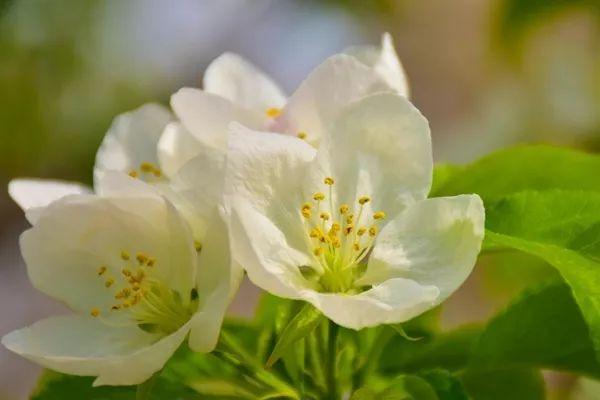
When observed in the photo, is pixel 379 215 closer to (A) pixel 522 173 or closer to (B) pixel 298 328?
(B) pixel 298 328

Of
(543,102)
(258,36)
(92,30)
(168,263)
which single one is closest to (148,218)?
(168,263)

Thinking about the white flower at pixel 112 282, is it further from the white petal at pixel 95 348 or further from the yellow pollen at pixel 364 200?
the yellow pollen at pixel 364 200

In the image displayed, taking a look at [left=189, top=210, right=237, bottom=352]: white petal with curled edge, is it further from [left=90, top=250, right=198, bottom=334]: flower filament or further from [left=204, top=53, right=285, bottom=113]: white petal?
[left=204, top=53, right=285, bottom=113]: white petal

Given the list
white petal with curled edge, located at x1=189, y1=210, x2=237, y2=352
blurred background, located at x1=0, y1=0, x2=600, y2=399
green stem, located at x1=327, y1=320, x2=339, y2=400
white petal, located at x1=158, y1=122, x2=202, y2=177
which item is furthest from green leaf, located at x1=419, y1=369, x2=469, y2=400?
blurred background, located at x1=0, y1=0, x2=600, y2=399

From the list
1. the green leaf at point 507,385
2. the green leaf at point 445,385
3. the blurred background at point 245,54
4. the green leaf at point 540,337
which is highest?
the green leaf at point 445,385

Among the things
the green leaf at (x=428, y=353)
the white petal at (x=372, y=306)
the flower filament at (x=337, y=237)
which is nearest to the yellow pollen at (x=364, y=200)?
the flower filament at (x=337, y=237)

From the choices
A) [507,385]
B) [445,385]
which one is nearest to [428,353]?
[507,385]

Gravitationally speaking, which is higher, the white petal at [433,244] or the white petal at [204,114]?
the white petal at [204,114]
